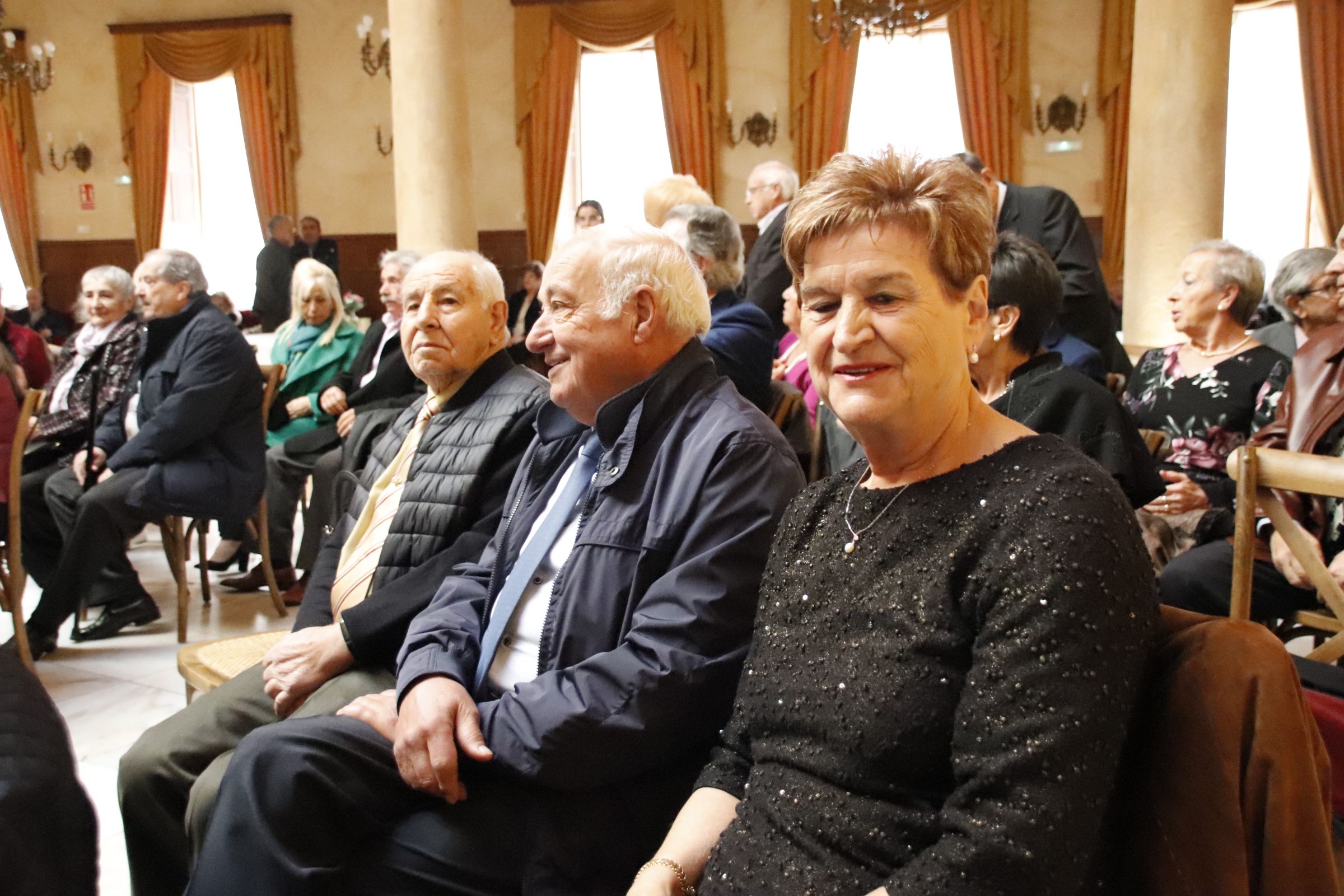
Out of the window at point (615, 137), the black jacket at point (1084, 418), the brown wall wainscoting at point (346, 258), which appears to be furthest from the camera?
the brown wall wainscoting at point (346, 258)

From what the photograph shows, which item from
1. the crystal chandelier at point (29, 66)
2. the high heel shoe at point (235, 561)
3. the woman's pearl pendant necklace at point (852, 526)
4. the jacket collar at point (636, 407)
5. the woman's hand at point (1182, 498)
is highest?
the crystal chandelier at point (29, 66)

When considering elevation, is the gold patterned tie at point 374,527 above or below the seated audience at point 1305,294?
below

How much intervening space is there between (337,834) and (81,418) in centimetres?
327

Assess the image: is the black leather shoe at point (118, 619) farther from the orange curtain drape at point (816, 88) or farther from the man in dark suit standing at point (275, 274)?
the orange curtain drape at point (816, 88)

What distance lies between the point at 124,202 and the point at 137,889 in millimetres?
11923

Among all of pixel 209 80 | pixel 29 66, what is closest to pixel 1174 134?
pixel 29 66

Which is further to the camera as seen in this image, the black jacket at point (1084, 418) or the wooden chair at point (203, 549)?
the wooden chair at point (203, 549)

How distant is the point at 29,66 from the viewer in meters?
9.89

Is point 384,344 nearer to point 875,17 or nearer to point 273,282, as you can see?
point 875,17

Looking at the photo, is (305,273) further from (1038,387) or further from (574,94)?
(574,94)

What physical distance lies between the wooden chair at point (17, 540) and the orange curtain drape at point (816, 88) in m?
7.78

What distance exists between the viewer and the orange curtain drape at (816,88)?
398 inches

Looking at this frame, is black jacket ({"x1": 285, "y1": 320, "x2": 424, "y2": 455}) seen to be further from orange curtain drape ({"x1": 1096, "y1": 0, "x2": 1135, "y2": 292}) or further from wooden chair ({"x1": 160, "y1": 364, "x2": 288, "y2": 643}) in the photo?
orange curtain drape ({"x1": 1096, "y1": 0, "x2": 1135, "y2": 292})

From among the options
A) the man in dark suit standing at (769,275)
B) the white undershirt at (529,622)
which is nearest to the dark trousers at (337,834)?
the white undershirt at (529,622)
